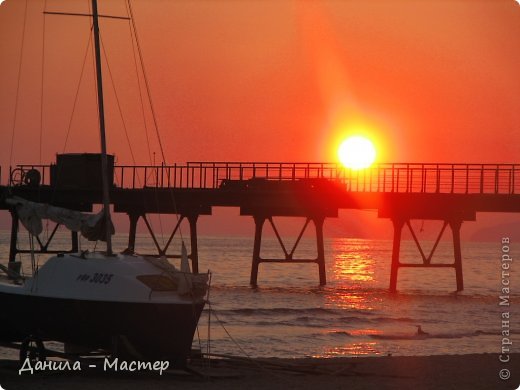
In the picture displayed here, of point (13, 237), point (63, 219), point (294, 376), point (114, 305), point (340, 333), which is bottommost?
point (340, 333)

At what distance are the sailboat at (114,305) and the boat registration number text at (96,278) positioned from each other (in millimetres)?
26

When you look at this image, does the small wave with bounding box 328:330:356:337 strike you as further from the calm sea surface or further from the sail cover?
the sail cover

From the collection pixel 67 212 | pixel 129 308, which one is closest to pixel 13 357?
pixel 67 212

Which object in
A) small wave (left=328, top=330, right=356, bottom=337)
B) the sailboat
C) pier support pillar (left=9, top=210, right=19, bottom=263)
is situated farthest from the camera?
pier support pillar (left=9, top=210, right=19, bottom=263)

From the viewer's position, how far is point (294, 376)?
25.0 m

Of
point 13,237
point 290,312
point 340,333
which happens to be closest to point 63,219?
point 340,333

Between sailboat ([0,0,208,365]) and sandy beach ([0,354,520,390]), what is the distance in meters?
0.81

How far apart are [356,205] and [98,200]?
1621cm

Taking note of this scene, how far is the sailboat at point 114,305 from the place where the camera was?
2516 cm

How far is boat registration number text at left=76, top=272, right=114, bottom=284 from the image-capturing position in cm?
2553

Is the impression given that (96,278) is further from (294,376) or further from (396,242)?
(396,242)

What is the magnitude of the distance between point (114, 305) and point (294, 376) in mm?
4911

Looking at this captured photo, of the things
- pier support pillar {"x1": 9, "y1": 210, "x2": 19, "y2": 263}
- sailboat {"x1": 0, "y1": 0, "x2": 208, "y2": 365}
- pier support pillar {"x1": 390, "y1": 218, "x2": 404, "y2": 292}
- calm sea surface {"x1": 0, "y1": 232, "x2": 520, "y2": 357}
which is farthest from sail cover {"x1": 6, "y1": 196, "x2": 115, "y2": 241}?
pier support pillar {"x1": 390, "y1": 218, "x2": 404, "y2": 292}

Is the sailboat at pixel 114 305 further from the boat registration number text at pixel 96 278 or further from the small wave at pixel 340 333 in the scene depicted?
the small wave at pixel 340 333
